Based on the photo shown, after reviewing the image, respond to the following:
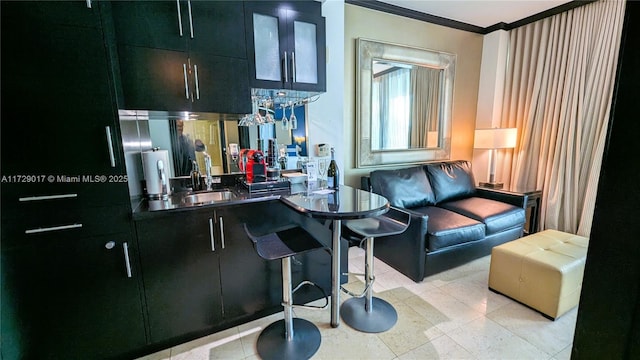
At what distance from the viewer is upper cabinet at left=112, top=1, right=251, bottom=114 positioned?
5.11ft

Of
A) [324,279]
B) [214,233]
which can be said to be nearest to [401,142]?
[324,279]

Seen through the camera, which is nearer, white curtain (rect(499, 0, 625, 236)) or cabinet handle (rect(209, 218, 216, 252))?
cabinet handle (rect(209, 218, 216, 252))

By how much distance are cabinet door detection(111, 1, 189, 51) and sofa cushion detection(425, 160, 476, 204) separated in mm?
2831

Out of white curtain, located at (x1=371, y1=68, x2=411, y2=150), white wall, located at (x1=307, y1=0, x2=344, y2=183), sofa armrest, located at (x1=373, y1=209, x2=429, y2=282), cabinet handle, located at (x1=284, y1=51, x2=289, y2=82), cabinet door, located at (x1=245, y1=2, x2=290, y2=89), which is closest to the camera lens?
cabinet door, located at (x1=245, y1=2, x2=290, y2=89)

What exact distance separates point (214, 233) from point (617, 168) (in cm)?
177

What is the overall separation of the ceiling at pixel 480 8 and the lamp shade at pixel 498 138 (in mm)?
1363

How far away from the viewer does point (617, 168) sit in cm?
45

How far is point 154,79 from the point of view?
5.34 ft

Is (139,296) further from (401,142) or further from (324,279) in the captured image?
(401,142)

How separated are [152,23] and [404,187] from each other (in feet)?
8.39

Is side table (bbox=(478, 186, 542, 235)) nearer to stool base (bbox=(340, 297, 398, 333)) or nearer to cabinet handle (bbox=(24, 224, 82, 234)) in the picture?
stool base (bbox=(340, 297, 398, 333))

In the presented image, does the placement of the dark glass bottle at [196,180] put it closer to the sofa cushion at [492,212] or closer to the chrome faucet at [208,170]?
the chrome faucet at [208,170]

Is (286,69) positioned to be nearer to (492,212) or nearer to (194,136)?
(194,136)

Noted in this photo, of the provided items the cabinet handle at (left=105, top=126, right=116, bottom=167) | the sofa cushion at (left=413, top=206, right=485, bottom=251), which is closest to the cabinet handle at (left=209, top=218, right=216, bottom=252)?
the cabinet handle at (left=105, top=126, right=116, bottom=167)
